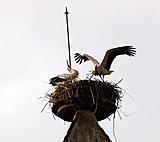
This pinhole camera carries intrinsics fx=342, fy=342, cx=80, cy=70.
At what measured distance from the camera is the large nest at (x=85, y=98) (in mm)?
5500

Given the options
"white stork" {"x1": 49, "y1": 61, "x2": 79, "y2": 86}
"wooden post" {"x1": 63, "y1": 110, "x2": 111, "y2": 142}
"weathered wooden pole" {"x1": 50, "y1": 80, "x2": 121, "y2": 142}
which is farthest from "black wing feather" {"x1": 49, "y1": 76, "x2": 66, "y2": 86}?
"wooden post" {"x1": 63, "y1": 110, "x2": 111, "y2": 142}

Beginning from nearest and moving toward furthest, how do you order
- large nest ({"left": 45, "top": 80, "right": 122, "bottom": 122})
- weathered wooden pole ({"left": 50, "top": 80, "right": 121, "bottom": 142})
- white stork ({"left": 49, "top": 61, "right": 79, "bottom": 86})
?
1. weathered wooden pole ({"left": 50, "top": 80, "right": 121, "bottom": 142})
2. large nest ({"left": 45, "top": 80, "right": 122, "bottom": 122})
3. white stork ({"left": 49, "top": 61, "right": 79, "bottom": 86})

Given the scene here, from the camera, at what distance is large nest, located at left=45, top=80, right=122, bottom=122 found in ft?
18.0

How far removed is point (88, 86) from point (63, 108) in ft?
1.80

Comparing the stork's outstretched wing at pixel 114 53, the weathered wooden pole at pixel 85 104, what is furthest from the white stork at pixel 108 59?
the weathered wooden pole at pixel 85 104

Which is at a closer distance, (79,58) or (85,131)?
(85,131)

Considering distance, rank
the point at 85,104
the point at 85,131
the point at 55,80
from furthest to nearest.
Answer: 1. the point at 55,80
2. the point at 85,104
3. the point at 85,131

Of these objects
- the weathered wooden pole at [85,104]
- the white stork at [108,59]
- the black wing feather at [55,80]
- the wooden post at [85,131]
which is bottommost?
the wooden post at [85,131]

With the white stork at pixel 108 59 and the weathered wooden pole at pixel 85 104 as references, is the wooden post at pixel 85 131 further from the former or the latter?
the white stork at pixel 108 59

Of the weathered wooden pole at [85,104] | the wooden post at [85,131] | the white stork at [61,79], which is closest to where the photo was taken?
the wooden post at [85,131]

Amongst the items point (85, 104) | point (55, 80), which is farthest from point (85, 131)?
point (55, 80)

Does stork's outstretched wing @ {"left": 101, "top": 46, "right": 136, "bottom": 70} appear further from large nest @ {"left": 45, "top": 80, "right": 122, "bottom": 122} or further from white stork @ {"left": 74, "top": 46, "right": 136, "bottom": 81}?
large nest @ {"left": 45, "top": 80, "right": 122, "bottom": 122}

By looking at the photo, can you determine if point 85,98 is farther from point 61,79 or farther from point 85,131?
point 61,79

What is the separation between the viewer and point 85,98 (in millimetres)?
5512
